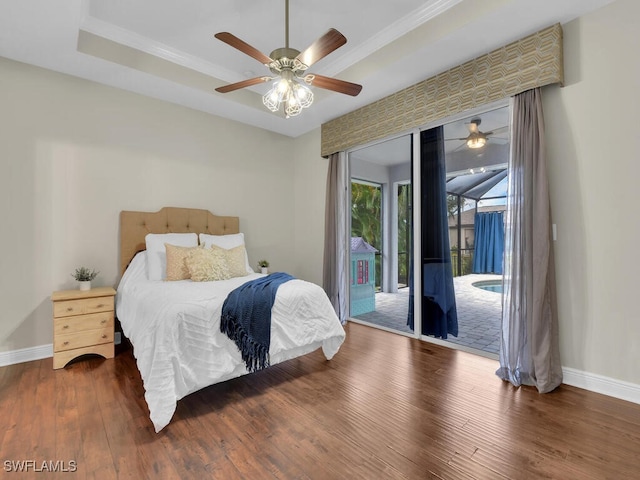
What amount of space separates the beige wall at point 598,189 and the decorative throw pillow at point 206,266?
2.91 m

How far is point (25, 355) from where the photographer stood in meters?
2.83

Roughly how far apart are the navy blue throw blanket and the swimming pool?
202cm

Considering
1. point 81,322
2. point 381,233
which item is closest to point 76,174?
point 81,322

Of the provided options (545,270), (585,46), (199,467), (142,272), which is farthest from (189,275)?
(585,46)

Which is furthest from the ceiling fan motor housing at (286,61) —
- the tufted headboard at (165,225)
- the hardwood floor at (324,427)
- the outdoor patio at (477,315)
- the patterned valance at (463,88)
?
the outdoor patio at (477,315)

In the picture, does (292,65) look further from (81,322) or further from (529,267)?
(81,322)

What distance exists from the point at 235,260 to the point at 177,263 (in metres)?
0.57

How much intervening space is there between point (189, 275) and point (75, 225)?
1.26 meters

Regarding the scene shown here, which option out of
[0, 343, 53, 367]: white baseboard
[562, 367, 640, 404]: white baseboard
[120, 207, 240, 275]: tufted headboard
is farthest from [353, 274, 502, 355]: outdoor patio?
[0, 343, 53, 367]: white baseboard

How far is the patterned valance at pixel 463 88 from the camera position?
92.7 inches

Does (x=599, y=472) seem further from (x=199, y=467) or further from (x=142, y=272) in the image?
(x=142, y=272)

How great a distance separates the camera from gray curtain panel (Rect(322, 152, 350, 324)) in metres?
4.12

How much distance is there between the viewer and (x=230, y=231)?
4129 mm

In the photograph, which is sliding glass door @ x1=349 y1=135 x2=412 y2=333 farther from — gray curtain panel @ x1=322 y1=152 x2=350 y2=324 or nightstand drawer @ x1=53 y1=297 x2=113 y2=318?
nightstand drawer @ x1=53 y1=297 x2=113 y2=318
